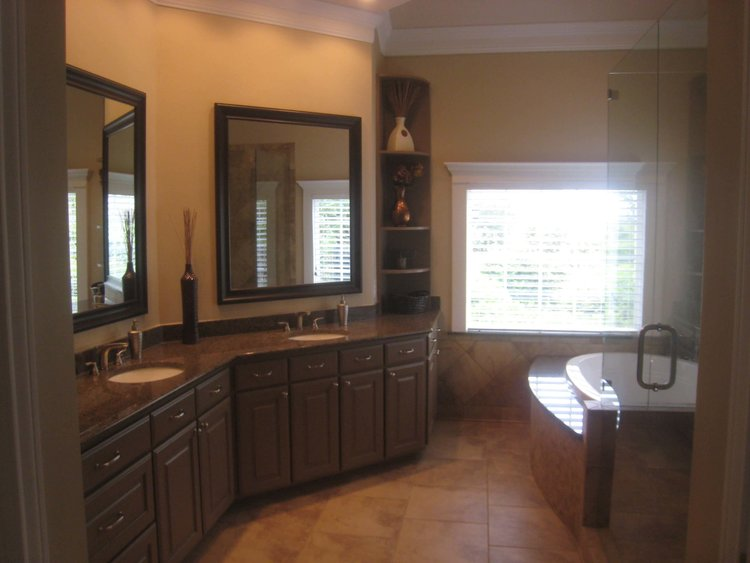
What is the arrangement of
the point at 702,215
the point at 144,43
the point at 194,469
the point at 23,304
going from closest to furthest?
the point at 23,304 < the point at 702,215 < the point at 194,469 < the point at 144,43

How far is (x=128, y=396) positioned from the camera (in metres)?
2.23

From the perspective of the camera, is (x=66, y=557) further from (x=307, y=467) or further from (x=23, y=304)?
(x=307, y=467)

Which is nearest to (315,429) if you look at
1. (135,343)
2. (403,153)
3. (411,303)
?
(135,343)

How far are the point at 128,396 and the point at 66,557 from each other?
4.27 feet

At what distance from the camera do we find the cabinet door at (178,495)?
229 cm

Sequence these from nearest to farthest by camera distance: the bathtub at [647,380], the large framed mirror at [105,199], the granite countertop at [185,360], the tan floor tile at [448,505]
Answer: the bathtub at [647,380], the granite countertop at [185,360], the large framed mirror at [105,199], the tan floor tile at [448,505]

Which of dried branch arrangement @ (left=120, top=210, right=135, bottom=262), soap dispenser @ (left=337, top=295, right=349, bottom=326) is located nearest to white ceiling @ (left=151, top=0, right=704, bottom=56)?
dried branch arrangement @ (left=120, top=210, right=135, bottom=262)

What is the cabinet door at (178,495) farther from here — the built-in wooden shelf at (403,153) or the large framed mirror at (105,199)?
the built-in wooden shelf at (403,153)

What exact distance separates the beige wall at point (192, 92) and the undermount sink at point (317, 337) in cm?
28

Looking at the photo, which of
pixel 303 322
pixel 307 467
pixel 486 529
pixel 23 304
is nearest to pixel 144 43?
pixel 303 322

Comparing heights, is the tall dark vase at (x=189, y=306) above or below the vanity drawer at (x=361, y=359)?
above

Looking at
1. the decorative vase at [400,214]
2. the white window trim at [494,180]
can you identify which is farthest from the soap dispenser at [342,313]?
the white window trim at [494,180]

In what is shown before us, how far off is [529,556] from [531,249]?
2427 millimetres

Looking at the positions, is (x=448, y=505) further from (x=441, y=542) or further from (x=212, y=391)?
(x=212, y=391)
